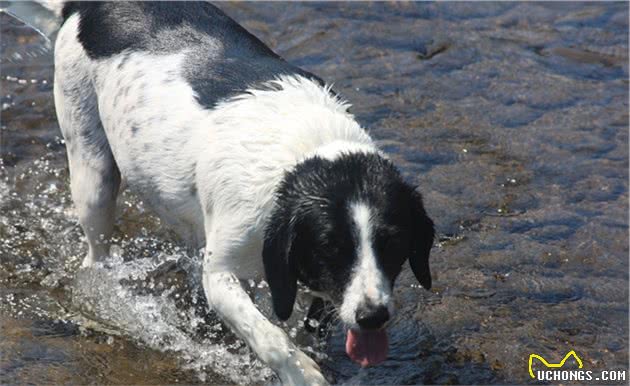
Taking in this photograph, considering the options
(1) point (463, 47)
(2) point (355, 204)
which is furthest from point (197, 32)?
(1) point (463, 47)

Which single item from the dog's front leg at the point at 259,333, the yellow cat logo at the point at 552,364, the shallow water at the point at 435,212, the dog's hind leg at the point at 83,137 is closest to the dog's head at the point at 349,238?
the dog's front leg at the point at 259,333

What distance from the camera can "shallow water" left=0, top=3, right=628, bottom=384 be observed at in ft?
17.1

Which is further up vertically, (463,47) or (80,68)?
(80,68)

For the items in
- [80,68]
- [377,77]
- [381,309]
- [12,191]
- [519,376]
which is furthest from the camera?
[377,77]

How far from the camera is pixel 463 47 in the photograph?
7.99m

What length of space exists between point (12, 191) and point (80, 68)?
1.43m

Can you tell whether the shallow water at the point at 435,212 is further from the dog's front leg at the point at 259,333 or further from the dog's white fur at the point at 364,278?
the dog's white fur at the point at 364,278

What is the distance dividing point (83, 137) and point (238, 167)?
3.71ft

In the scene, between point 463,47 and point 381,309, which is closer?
point 381,309

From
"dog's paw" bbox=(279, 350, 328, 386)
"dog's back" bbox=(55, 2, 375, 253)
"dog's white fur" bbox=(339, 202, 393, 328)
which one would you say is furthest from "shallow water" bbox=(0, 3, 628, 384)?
"dog's white fur" bbox=(339, 202, 393, 328)

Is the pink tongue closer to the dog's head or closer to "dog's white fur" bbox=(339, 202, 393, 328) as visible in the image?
the dog's head

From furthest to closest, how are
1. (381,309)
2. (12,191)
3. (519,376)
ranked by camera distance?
(12,191) < (519,376) < (381,309)

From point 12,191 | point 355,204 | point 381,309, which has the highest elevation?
point 355,204

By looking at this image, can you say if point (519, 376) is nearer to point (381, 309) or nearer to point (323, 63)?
point (381, 309)
